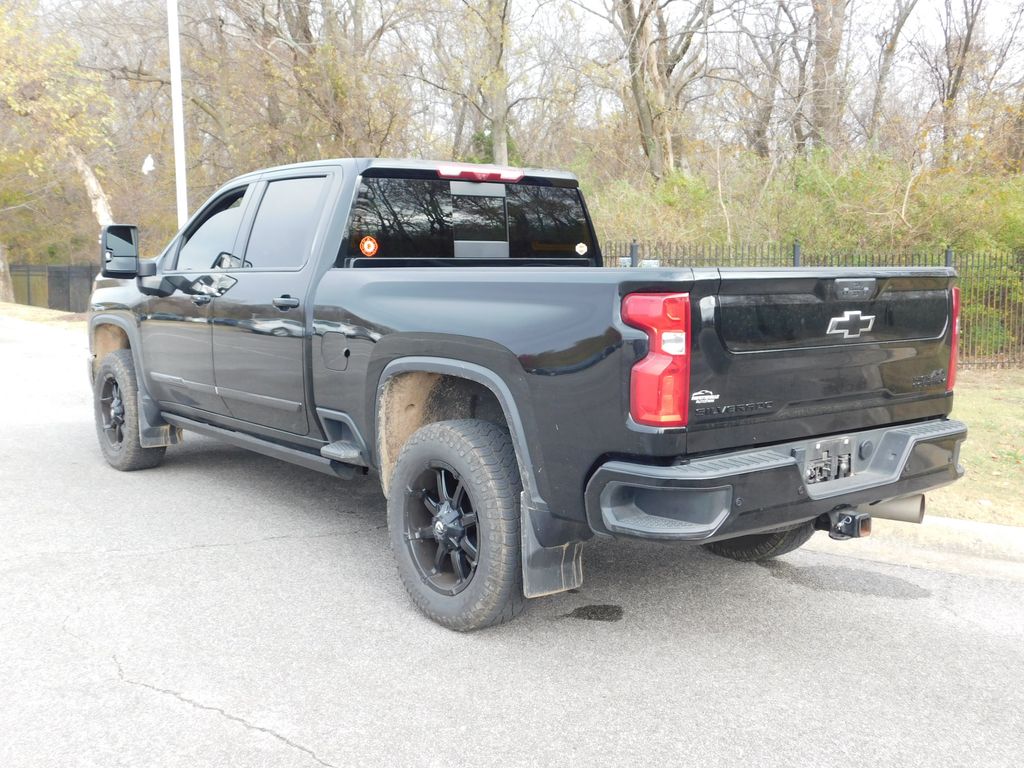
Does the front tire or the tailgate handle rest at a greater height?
the tailgate handle

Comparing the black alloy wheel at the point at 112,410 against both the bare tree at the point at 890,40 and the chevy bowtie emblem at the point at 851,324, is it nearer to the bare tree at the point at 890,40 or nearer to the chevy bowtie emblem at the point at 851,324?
the chevy bowtie emblem at the point at 851,324

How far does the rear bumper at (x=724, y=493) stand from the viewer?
10.5ft

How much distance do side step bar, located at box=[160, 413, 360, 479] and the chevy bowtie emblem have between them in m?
2.49

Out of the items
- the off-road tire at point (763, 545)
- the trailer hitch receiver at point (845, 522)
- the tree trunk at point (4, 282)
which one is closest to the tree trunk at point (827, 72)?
the off-road tire at point (763, 545)

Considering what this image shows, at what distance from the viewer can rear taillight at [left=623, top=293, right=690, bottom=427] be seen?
320 centimetres

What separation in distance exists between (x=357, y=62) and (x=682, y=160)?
314 inches

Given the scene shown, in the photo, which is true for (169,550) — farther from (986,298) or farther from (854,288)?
(986,298)

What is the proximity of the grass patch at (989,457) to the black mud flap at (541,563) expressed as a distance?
9.24 feet

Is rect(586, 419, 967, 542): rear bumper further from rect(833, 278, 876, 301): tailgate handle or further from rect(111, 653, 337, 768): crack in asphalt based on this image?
rect(111, 653, 337, 768): crack in asphalt

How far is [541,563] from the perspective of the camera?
12.1 feet

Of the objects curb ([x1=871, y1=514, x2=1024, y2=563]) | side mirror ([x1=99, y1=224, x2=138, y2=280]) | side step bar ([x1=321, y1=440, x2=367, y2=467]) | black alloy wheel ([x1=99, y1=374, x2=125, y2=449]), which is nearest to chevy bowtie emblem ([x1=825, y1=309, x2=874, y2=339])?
curb ([x1=871, y1=514, x2=1024, y2=563])

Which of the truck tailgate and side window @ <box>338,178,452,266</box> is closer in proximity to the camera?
the truck tailgate

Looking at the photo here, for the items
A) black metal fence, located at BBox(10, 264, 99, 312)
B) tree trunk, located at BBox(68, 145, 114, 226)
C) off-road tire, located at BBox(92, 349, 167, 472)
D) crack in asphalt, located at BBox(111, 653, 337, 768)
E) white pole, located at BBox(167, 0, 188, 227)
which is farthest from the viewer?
black metal fence, located at BBox(10, 264, 99, 312)

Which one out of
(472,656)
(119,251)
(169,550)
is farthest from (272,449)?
(472,656)
